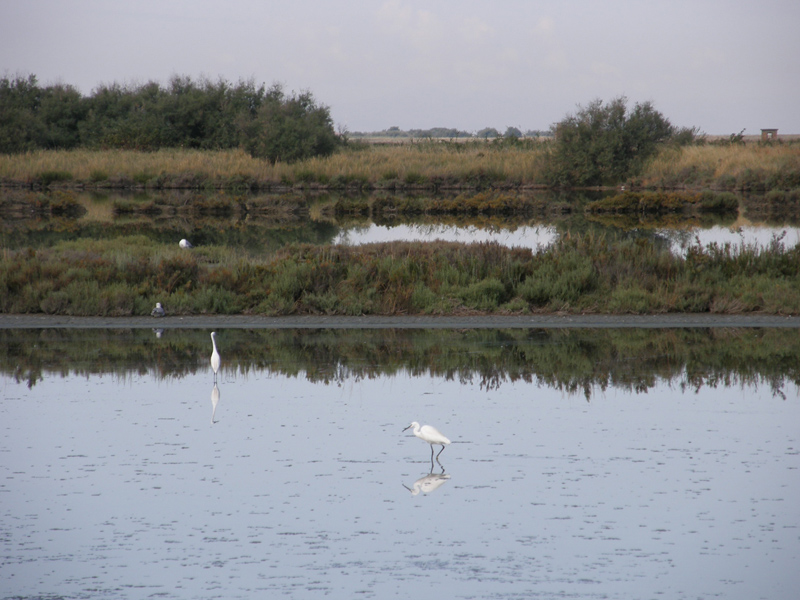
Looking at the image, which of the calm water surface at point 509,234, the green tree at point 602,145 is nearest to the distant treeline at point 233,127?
the green tree at point 602,145

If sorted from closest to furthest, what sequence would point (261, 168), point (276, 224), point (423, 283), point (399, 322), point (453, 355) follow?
point (453, 355)
point (399, 322)
point (423, 283)
point (276, 224)
point (261, 168)

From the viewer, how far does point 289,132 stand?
56.9 m

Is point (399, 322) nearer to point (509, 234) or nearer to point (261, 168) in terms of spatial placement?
point (509, 234)

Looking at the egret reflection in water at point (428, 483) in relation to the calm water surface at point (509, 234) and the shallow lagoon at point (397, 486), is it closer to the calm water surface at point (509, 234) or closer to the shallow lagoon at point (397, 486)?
the shallow lagoon at point (397, 486)

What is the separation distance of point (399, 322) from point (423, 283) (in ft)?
5.76

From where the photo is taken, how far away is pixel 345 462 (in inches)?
293

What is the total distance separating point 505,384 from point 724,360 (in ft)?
10.2

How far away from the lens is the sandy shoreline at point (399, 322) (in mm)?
14164

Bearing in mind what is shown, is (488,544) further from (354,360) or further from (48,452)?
(354,360)

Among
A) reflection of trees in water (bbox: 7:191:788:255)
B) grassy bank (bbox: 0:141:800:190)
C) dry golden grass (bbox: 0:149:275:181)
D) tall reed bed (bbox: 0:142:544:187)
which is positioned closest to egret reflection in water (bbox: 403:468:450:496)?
reflection of trees in water (bbox: 7:191:788:255)

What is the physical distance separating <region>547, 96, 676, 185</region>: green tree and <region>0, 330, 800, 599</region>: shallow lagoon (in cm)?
4227

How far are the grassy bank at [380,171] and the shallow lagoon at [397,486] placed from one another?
134 feet

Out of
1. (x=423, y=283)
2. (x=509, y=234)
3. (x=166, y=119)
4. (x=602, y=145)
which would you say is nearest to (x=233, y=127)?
(x=166, y=119)

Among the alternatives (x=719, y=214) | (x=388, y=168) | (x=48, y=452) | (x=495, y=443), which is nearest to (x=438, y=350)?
(x=495, y=443)
